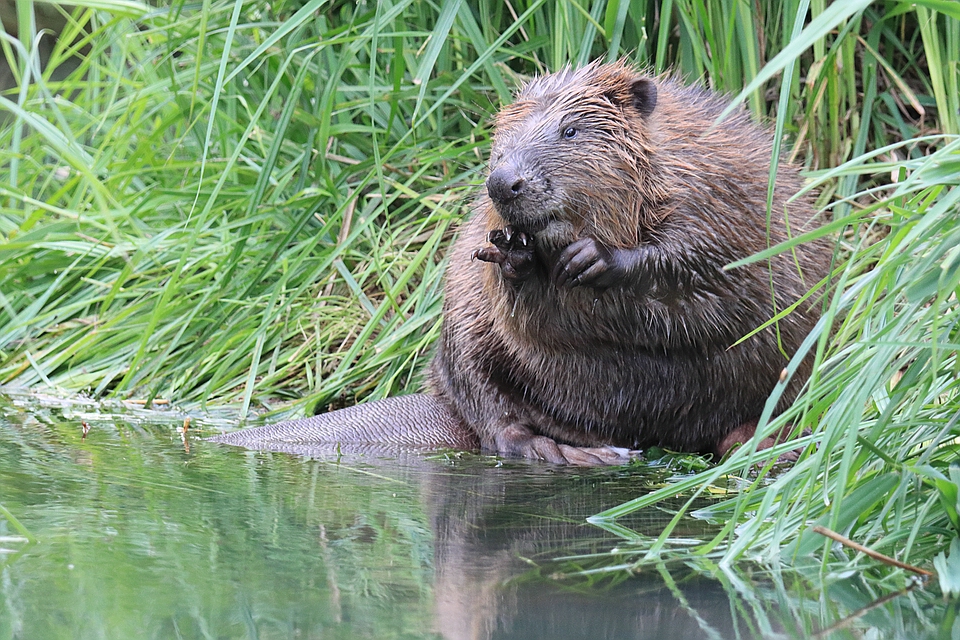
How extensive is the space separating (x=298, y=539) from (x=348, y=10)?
123 inches

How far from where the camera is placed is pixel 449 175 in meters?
4.34

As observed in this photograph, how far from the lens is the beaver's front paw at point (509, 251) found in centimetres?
297

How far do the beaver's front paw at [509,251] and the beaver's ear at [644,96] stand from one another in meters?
0.48

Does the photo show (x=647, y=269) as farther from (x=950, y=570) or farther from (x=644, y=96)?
(x=950, y=570)

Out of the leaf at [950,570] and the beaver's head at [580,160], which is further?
the beaver's head at [580,160]

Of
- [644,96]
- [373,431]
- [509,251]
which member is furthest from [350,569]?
[644,96]

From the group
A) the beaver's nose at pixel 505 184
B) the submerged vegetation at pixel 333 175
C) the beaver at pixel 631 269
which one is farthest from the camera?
the submerged vegetation at pixel 333 175

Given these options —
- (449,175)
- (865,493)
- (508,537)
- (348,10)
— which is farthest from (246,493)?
(348,10)

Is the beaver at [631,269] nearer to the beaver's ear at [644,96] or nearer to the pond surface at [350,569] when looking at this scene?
the beaver's ear at [644,96]

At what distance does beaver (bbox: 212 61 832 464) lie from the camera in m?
2.95

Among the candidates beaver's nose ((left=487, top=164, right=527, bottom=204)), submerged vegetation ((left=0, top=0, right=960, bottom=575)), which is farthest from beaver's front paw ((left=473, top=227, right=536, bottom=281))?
submerged vegetation ((left=0, top=0, right=960, bottom=575))

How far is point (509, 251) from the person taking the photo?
2.99 m

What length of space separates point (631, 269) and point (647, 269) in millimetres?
51

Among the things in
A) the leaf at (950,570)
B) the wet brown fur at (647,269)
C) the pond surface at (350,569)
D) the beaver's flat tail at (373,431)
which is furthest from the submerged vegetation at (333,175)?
the leaf at (950,570)
